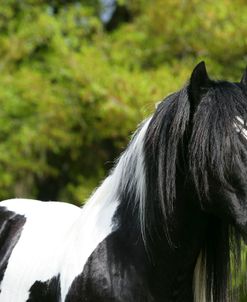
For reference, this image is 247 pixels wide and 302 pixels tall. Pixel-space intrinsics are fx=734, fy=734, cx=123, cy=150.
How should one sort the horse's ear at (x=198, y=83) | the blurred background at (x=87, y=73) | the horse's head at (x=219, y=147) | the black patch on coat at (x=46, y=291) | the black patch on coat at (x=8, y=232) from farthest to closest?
1. the blurred background at (x=87, y=73)
2. the black patch on coat at (x=8, y=232)
3. the black patch on coat at (x=46, y=291)
4. the horse's ear at (x=198, y=83)
5. the horse's head at (x=219, y=147)

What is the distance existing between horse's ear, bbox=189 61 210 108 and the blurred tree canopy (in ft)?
18.7

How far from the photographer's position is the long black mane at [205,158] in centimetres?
292

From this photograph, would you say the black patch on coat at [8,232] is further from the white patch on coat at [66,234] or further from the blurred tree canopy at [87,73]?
the blurred tree canopy at [87,73]

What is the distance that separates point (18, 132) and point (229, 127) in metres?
8.94

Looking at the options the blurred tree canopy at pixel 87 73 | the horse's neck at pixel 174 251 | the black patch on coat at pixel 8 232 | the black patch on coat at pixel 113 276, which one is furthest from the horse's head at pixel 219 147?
the blurred tree canopy at pixel 87 73

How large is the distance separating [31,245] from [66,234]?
28cm

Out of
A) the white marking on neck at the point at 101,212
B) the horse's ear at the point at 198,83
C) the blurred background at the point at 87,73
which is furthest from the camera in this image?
the blurred background at the point at 87,73

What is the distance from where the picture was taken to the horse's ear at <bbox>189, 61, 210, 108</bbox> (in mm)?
3014

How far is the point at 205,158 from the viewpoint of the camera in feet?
9.70

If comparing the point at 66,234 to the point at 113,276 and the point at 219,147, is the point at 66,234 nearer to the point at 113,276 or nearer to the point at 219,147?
the point at 113,276

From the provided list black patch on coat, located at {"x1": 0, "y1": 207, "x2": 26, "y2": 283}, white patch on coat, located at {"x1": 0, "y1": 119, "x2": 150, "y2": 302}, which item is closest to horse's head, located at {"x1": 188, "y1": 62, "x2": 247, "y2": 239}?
white patch on coat, located at {"x1": 0, "y1": 119, "x2": 150, "y2": 302}

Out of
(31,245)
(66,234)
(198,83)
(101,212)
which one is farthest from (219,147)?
(31,245)

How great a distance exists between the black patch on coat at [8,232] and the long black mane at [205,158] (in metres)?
1.06

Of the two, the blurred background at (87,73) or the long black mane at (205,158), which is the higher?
the blurred background at (87,73)
